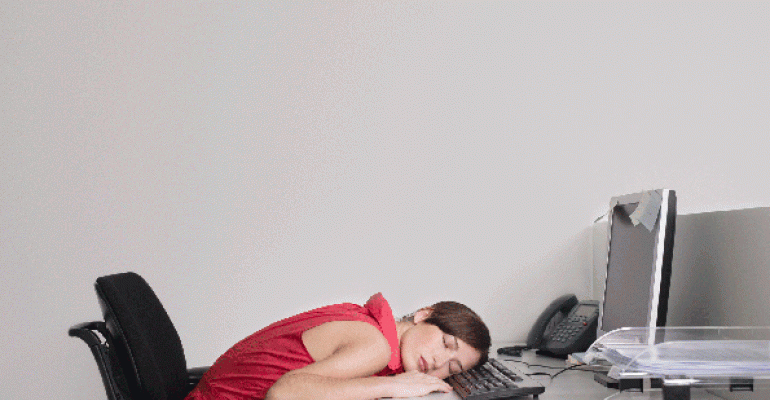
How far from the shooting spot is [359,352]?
1.55 metres

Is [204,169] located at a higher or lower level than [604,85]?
lower

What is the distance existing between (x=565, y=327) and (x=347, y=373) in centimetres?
92

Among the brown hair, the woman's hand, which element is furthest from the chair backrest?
the brown hair

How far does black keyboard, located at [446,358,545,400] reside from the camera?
4.66 ft

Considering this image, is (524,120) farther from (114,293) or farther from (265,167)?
(114,293)

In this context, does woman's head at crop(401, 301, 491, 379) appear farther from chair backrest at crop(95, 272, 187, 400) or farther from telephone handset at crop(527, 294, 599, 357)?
chair backrest at crop(95, 272, 187, 400)

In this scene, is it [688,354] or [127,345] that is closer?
[688,354]

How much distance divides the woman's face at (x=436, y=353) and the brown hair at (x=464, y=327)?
0.5 inches

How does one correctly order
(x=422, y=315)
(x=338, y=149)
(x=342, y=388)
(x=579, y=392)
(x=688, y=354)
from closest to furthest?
1. (x=688, y=354)
2. (x=342, y=388)
3. (x=579, y=392)
4. (x=422, y=315)
5. (x=338, y=149)

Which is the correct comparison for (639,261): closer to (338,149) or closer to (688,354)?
(688,354)

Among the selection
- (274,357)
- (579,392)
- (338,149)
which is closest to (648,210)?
(579,392)

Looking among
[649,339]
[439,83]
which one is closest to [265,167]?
[439,83]

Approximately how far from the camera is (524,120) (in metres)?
2.44

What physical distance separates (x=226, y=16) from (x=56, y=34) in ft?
1.99
